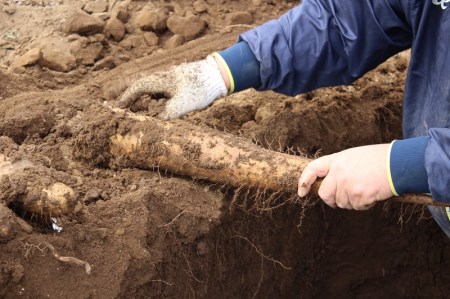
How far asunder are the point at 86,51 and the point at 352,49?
4.96ft

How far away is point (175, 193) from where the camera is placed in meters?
2.42

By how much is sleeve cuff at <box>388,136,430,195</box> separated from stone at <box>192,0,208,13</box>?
203cm

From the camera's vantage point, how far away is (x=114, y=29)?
3553 millimetres

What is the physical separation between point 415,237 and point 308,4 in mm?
1603

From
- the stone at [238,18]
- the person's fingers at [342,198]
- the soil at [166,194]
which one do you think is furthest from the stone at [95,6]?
the person's fingers at [342,198]

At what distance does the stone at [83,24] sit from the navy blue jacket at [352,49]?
1.08m

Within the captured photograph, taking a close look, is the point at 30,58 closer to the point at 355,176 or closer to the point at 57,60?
the point at 57,60

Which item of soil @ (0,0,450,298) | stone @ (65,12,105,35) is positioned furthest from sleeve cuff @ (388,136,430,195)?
stone @ (65,12,105,35)

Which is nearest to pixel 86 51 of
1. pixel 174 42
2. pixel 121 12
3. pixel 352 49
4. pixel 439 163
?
pixel 121 12

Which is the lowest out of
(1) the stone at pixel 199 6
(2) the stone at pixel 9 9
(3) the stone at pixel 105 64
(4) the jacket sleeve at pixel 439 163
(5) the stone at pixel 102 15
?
(3) the stone at pixel 105 64

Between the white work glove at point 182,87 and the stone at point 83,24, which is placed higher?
the white work glove at point 182,87

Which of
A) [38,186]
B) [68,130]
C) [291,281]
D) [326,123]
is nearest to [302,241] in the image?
[291,281]

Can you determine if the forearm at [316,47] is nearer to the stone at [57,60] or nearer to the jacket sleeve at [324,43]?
the jacket sleeve at [324,43]

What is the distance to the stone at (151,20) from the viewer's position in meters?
3.61
